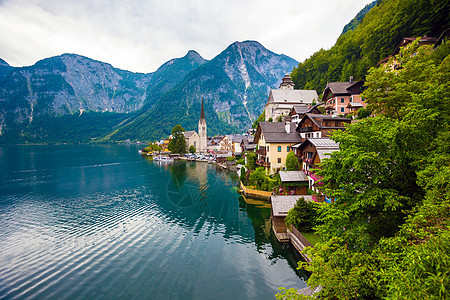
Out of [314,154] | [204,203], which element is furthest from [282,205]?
[204,203]

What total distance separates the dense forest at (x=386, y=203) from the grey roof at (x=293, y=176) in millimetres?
20429

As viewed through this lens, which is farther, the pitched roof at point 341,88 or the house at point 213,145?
the house at point 213,145

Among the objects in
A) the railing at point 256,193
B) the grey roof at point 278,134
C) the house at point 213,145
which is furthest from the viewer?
the house at point 213,145

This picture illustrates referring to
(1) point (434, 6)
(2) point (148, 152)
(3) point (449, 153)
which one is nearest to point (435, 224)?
(3) point (449, 153)

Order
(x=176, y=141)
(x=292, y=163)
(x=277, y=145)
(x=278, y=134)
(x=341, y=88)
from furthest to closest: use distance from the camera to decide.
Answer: (x=176, y=141) < (x=341, y=88) < (x=278, y=134) < (x=277, y=145) < (x=292, y=163)

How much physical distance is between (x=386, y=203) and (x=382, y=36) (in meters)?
69.2

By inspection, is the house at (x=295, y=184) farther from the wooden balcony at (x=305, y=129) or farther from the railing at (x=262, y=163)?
the wooden balcony at (x=305, y=129)

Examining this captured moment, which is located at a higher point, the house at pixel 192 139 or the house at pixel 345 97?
the house at pixel 345 97

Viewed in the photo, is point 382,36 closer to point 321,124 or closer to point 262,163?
point 321,124

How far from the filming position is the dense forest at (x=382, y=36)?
42916mm

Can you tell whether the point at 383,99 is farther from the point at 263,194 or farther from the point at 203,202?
the point at 203,202

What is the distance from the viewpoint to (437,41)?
3741 centimetres

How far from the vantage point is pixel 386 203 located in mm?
11109

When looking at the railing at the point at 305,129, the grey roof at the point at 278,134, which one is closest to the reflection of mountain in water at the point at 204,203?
the grey roof at the point at 278,134
